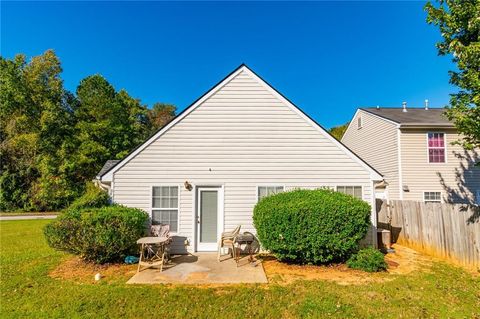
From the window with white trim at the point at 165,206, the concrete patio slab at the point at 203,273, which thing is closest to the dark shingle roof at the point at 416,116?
the concrete patio slab at the point at 203,273

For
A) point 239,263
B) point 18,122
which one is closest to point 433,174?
point 239,263

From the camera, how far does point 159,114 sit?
44.5 meters

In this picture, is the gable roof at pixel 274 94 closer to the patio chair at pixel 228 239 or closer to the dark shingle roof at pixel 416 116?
the patio chair at pixel 228 239

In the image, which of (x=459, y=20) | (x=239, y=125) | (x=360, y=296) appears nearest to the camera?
(x=360, y=296)

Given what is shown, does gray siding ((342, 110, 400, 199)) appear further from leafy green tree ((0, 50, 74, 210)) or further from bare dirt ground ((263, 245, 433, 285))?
leafy green tree ((0, 50, 74, 210))

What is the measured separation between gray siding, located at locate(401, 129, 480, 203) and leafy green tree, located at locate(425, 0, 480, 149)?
7.08 metres

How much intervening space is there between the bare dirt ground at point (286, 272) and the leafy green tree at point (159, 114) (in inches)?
1377

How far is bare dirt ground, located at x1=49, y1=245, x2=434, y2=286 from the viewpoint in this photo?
6.46 metres

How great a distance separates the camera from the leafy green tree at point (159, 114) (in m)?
41.7

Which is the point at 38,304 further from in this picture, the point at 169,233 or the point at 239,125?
the point at 239,125

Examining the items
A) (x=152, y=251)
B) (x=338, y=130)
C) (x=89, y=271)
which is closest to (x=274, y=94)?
(x=152, y=251)

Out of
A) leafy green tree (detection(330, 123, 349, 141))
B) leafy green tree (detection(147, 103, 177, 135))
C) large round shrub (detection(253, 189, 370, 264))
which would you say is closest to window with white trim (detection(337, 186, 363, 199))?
large round shrub (detection(253, 189, 370, 264))

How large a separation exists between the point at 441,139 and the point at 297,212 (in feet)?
38.4

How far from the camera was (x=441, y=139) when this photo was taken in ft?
45.8
